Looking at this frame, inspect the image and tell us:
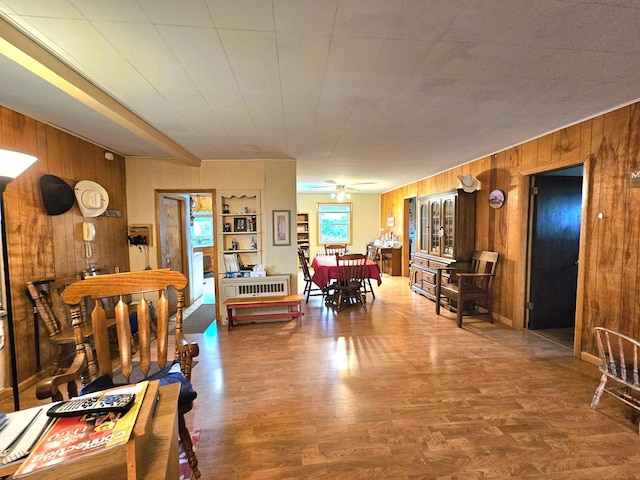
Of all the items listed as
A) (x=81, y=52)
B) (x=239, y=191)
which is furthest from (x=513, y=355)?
(x=81, y=52)

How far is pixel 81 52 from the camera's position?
170 cm

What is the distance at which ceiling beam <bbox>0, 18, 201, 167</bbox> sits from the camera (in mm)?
1528

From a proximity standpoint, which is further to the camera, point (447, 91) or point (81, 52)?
point (447, 91)

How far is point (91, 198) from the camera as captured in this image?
318 cm

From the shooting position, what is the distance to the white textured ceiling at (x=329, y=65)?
1390 mm

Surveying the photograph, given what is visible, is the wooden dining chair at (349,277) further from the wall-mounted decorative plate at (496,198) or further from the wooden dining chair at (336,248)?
the wall-mounted decorative plate at (496,198)

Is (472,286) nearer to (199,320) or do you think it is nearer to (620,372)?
(620,372)

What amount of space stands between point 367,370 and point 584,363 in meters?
2.17

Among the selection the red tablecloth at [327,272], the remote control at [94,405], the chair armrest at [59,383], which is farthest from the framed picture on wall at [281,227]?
the remote control at [94,405]

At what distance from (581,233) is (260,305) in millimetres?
3857

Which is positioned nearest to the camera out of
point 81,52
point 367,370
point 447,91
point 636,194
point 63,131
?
point 81,52

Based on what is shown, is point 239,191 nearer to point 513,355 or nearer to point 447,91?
point 447,91

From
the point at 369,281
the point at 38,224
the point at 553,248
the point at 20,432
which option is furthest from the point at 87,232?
the point at 553,248

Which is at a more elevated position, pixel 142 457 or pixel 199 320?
pixel 142 457
